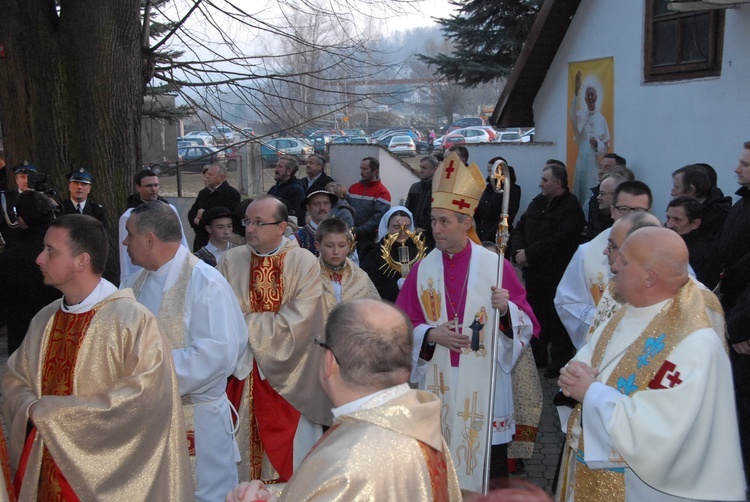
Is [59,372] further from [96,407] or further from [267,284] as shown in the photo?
[267,284]

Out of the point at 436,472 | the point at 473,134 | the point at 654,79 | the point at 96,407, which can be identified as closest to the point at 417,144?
the point at 473,134

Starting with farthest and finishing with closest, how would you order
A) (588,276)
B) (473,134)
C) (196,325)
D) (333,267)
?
1. (473,134)
2. (333,267)
3. (588,276)
4. (196,325)

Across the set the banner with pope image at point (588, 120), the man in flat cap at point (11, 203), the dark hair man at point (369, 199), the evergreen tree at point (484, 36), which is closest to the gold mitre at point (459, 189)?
the dark hair man at point (369, 199)

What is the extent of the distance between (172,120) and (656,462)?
40.1ft

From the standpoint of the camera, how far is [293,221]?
757cm

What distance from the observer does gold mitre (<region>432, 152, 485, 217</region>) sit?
197 inches

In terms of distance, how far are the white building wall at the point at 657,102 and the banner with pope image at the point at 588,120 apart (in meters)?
0.13

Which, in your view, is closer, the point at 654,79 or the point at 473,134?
the point at 654,79

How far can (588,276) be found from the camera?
549 cm

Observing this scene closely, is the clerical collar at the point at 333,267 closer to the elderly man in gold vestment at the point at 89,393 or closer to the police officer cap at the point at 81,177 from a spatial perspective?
the elderly man in gold vestment at the point at 89,393

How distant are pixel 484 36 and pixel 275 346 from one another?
46.9ft

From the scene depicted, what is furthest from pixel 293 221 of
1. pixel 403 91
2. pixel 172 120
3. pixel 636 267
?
pixel 172 120

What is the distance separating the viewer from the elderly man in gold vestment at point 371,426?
7.41 ft

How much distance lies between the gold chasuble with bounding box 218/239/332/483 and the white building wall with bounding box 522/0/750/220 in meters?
4.88
